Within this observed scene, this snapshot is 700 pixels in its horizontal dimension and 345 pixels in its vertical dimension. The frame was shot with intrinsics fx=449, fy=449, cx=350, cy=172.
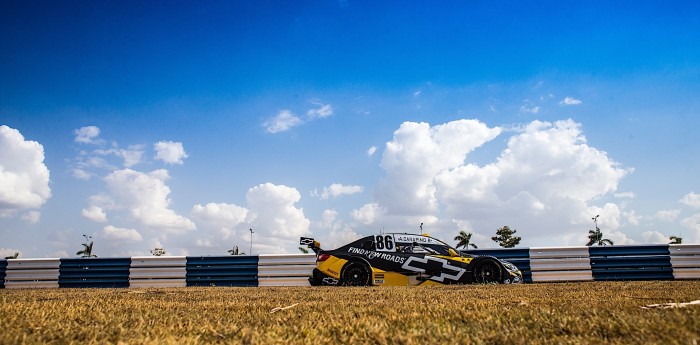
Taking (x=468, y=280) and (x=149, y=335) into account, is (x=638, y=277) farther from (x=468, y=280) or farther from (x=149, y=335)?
(x=149, y=335)

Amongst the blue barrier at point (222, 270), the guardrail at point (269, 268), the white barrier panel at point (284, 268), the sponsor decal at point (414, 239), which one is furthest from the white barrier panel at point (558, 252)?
the blue barrier at point (222, 270)

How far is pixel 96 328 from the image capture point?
2871 millimetres

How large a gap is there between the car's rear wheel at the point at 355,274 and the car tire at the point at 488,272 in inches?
97.8

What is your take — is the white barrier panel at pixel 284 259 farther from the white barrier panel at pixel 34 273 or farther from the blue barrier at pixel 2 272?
the blue barrier at pixel 2 272

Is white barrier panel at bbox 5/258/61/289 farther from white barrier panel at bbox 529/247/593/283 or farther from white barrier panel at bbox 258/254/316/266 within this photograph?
white barrier panel at bbox 529/247/593/283

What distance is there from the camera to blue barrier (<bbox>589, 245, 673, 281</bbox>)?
43.5 ft

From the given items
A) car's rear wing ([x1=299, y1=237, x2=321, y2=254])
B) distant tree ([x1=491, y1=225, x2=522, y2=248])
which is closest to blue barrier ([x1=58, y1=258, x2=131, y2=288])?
car's rear wing ([x1=299, y1=237, x2=321, y2=254])

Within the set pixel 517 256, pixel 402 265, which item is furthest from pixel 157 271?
pixel 517 256

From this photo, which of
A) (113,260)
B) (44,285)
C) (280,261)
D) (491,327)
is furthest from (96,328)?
(44,285)

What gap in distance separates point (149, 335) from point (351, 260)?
26.9ft

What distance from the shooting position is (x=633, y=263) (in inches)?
527

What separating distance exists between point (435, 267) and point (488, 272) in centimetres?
122

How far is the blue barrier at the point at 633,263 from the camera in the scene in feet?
43.5

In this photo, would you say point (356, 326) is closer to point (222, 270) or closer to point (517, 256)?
point (222, 270)
